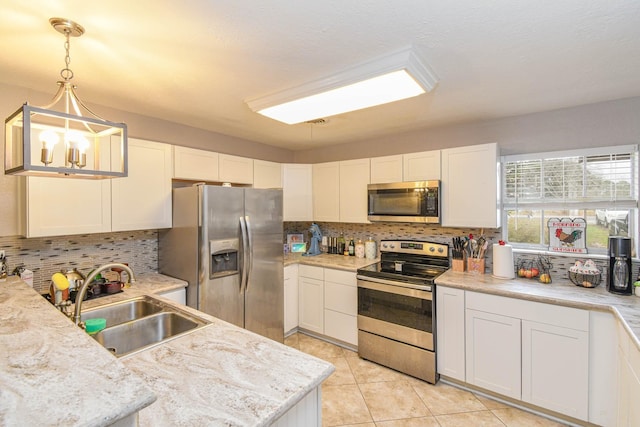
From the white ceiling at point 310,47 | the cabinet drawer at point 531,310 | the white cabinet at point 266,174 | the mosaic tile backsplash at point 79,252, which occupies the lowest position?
the cabinet drawer at point 531,310

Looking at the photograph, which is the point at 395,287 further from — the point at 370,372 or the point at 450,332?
the point at 370,372

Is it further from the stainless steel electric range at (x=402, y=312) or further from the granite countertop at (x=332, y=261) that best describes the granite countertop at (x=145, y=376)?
the granite countertop at (x=332, y=261)

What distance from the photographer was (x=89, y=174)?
1.28 meters

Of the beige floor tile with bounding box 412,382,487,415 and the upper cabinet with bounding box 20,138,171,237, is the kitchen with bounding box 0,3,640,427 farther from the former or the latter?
the beige floor tile with bounding box 412,382,487,415

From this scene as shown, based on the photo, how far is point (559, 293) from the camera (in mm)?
2150

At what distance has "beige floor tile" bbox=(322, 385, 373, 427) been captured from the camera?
7.02 feet

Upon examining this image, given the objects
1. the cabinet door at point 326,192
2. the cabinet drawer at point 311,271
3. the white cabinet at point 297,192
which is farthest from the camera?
the white cabinet at point 297,192

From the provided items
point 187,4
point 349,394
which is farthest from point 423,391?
point 187,4

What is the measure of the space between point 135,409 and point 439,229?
2998mm

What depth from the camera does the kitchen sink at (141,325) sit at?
1644mm

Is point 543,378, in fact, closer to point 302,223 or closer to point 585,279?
point 585,279

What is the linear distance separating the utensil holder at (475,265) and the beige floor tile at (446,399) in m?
1.00

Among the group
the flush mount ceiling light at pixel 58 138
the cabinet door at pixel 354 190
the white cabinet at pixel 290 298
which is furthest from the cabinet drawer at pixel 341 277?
the flush mount ceiling light at pixel 58 138

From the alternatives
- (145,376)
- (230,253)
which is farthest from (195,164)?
(145,376)
